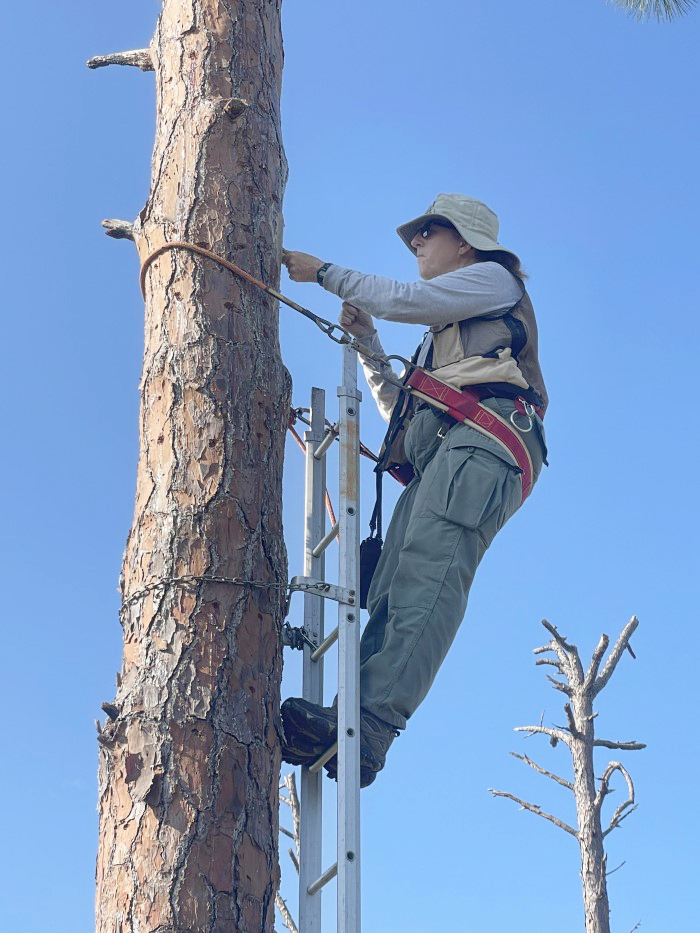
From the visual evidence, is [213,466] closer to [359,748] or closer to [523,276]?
[359,748]

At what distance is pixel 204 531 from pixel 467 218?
1989mm

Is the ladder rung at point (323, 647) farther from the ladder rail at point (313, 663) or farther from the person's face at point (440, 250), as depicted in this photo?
the person's face at point (440, 250)

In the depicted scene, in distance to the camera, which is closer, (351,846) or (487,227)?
(351,846)

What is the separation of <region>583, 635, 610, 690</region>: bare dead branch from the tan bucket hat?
5566mm

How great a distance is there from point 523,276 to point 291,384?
1.28 m

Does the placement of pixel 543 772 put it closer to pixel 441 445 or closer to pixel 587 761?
pixel 587 761

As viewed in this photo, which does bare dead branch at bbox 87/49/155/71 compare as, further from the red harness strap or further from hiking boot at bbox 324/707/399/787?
hiking boot at bbox 324/707/399/787

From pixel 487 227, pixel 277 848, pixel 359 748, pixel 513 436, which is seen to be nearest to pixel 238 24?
pixel 487 227

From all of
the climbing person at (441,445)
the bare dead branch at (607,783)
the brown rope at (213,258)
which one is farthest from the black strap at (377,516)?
the bare dead branch at (607,783)

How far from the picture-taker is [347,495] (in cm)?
422

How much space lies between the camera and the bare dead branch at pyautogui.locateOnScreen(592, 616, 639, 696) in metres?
10.4

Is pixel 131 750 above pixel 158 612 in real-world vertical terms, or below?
below

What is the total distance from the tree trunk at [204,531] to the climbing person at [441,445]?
419 millimetres

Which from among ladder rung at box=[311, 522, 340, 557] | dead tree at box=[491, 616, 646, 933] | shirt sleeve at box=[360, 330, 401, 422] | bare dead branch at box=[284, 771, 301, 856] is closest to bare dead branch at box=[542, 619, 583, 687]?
dead tree at box=[491, 616, 646, 933]
